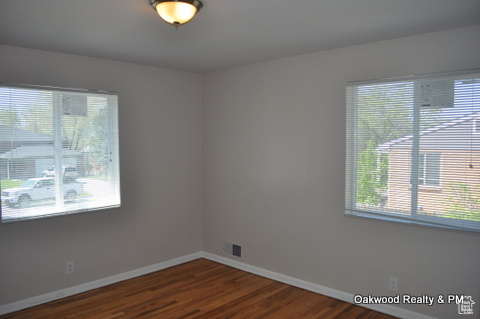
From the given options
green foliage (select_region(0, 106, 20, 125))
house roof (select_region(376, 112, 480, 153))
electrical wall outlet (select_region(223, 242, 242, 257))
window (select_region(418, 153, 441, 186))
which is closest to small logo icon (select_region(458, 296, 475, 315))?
window (select_region(418, 153, 441, 186))

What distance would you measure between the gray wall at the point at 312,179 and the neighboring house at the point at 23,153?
84.8 inches

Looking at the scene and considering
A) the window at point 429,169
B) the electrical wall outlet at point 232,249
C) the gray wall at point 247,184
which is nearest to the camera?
the window at point 429,169

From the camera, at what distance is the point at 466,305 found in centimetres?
313

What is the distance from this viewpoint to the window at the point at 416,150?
3.05 meters

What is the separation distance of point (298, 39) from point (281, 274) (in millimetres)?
2714

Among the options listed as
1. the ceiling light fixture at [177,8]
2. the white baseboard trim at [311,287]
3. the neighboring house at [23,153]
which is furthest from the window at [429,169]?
the neighboring house at [23,153]

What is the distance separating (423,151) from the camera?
3.28m

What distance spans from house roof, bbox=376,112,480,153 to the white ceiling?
799 millimetres

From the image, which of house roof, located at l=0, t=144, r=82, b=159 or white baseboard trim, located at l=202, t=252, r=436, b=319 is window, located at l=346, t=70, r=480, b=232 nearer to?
white baseboard trim, located at l=202, t=252, r=436, b=319

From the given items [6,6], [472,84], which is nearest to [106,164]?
[6,6]

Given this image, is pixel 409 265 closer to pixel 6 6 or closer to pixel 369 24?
pixel 369 24

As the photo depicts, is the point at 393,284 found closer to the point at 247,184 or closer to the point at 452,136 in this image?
the point at 452,136

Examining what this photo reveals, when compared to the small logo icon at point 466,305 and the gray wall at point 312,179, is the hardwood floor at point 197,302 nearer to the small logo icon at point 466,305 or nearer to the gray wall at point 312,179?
the gray wall at point 312,179

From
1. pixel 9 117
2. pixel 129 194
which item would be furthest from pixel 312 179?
pixel 9 117
